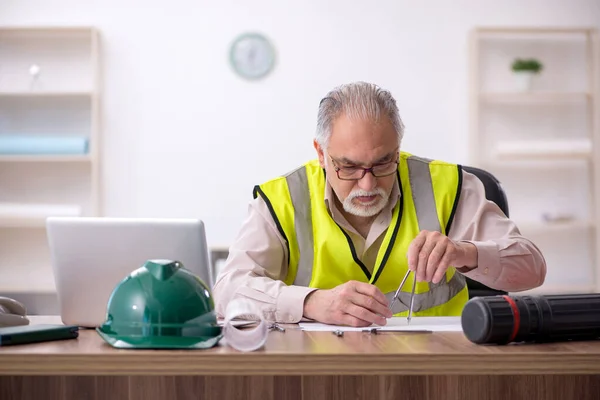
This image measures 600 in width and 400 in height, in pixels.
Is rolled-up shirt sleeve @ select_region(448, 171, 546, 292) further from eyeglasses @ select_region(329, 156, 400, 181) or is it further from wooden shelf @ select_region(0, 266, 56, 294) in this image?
wooden shelf @ select_region(0, 266, 56, 294)

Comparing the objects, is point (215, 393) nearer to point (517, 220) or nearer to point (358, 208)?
point (358, 208)

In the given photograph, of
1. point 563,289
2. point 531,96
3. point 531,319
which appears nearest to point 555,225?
point 563,289

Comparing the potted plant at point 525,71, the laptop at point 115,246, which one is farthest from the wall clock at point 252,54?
the laptop at point 115,246

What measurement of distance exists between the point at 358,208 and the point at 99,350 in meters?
0.96

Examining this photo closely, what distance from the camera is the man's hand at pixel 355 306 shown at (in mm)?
1604

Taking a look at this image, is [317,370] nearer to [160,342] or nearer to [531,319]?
[160,342]

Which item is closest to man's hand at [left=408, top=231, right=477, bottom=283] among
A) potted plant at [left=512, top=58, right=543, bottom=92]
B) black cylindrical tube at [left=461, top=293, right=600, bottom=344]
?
black cylindrical tube at [left=461, top=293, right=600, bottom=344]

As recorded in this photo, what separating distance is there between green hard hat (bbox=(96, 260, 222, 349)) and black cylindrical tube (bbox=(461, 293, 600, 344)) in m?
0.40

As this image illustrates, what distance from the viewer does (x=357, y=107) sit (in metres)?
2.05

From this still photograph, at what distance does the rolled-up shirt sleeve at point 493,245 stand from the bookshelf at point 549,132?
2602 millimetres

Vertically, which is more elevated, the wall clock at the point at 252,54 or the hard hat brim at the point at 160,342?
the wall clock at the point at 252,54

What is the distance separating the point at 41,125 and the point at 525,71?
2733mm

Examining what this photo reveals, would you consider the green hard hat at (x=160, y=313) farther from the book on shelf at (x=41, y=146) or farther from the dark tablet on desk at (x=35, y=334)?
the book on shelf at (x=41, y=146)

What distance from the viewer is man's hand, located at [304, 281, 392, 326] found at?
5.26 ft
